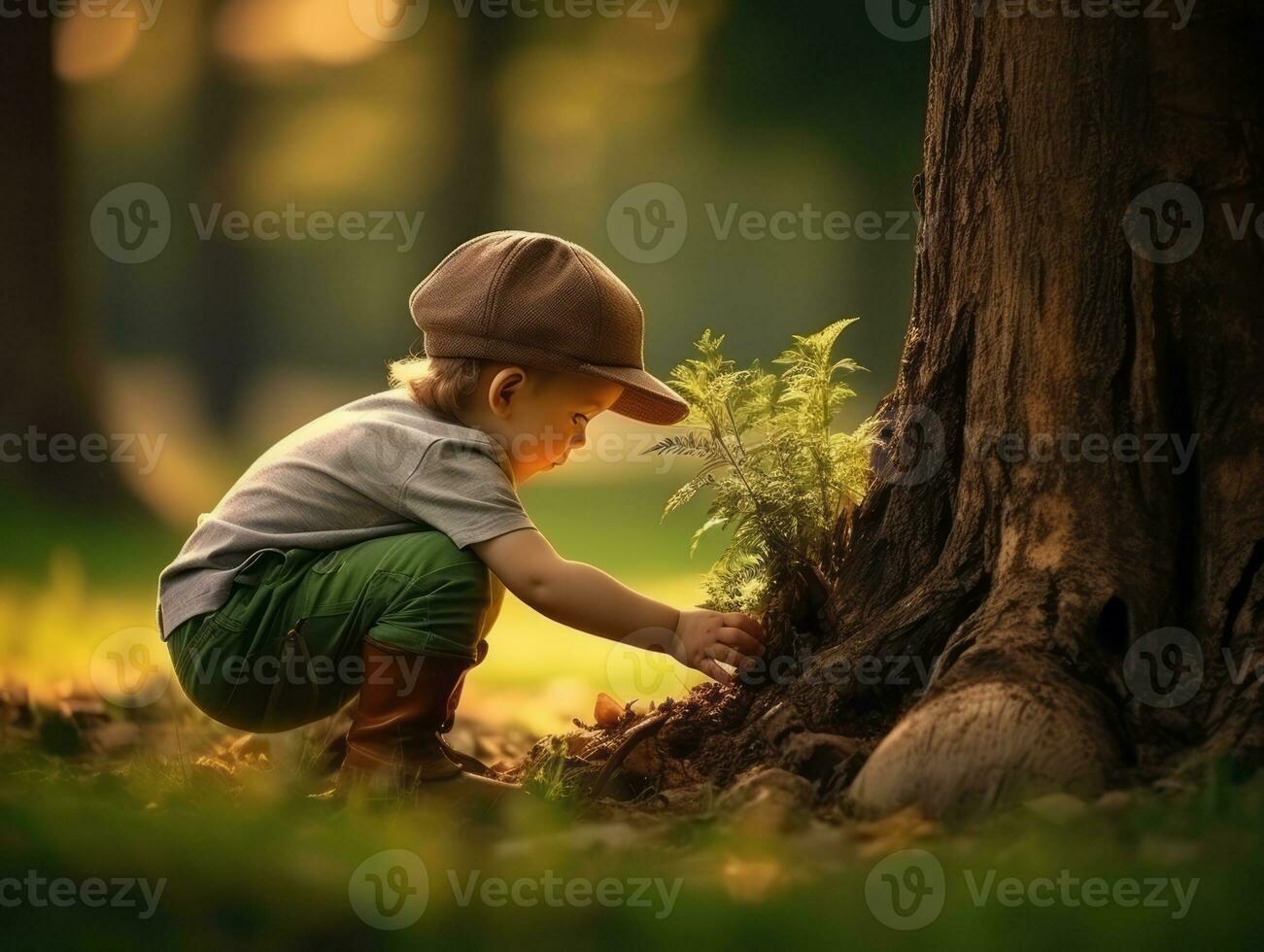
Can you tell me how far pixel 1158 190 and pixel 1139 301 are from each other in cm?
24

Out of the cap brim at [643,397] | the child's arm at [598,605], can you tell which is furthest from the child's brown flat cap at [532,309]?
the child's arm at [598,605]

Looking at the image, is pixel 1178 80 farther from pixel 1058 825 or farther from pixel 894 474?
pixel 1058 825

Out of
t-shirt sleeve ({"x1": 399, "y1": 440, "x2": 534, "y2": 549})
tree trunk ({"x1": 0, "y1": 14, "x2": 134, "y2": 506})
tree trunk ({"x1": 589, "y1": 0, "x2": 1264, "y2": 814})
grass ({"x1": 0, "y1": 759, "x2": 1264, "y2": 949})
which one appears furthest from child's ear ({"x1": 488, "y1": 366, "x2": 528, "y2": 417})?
tree trunk ({"x1": 0, "y1": 14, "x2": 134, "y2": 506})

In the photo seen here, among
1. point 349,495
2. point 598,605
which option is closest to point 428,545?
point 349,495

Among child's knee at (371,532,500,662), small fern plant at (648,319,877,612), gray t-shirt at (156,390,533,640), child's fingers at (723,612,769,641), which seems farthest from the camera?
small fern plant at (648,319,877,612)

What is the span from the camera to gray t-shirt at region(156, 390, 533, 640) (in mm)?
2787

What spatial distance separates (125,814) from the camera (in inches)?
86.4

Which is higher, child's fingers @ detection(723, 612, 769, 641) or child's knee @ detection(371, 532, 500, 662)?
child's knee @ detection(371, 532, 500, 662)

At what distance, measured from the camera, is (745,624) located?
9.61 feet

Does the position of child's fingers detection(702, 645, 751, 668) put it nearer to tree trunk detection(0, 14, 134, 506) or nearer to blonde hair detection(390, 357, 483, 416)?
blonde hair detection(390, 357, 483, 416)

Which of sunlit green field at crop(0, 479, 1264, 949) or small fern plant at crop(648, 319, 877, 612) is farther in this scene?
small fern plant at crop(648, 319, 877, 612)

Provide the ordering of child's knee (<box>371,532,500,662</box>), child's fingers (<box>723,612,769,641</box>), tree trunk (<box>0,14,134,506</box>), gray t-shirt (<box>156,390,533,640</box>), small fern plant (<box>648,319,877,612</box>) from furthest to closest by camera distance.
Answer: tree trunk (<box>0,14,134,506</box>) < small fern plant (<box>648,319,877,612</box>) < child's fingers (<box>723,612,769,641</box>) < gray t-shirt (<box>156,390,533,640</box>) < child's knee (<box>371,532,500,662</box>)

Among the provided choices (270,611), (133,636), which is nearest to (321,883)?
(270,611)

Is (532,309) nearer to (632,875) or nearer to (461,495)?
(461,495)
